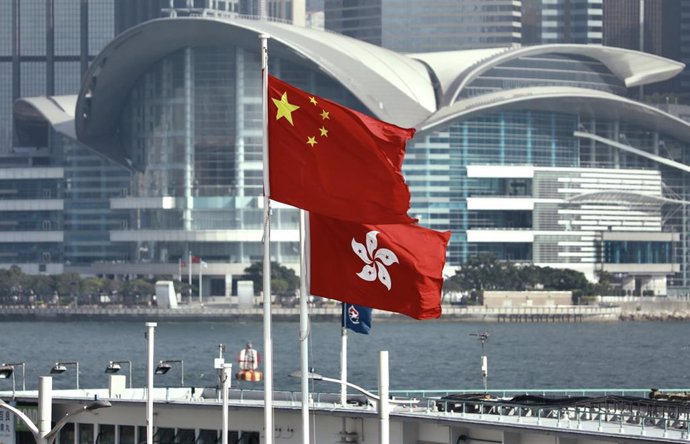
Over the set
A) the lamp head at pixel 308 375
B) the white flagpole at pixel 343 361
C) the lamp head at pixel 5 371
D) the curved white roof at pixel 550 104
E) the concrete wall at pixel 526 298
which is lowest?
the concrete wall at pixel 526 298

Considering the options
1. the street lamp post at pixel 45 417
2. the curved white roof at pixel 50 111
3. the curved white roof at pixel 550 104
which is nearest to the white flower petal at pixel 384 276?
the street lamp post at pixel 45 417

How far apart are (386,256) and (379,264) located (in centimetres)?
12

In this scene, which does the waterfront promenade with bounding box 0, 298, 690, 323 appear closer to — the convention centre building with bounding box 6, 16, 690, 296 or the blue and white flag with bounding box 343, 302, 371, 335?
the convention centre building with bounding box 6, 16, 690, 296

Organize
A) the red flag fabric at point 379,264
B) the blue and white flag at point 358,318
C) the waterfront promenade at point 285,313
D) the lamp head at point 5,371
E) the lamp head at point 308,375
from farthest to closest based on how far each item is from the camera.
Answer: the waterfront promenade at point 285,313 → the lamp head at point 5,371 → the blue and white flag at point 358,318 → the lamp head at point 308,375 → the red flag fabric at point 379,264

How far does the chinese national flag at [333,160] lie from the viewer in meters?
19.0

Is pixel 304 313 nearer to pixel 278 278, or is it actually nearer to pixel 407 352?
pixel 407 352

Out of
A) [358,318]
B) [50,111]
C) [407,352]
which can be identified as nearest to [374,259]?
[358,318]

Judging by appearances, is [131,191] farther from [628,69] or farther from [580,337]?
[580,337]

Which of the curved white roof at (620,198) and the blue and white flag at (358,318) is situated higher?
the curved white roof at (620,198)

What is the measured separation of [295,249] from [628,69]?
35653 mm

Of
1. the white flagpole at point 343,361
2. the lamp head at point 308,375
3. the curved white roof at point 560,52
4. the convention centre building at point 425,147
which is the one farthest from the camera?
the curved white roof at point 560,52

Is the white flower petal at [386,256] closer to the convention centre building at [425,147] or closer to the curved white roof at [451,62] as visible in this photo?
the convention centre building at [425,147]

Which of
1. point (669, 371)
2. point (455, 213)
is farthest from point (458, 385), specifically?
point (455, 213)

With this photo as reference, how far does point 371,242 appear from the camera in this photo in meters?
19.5
